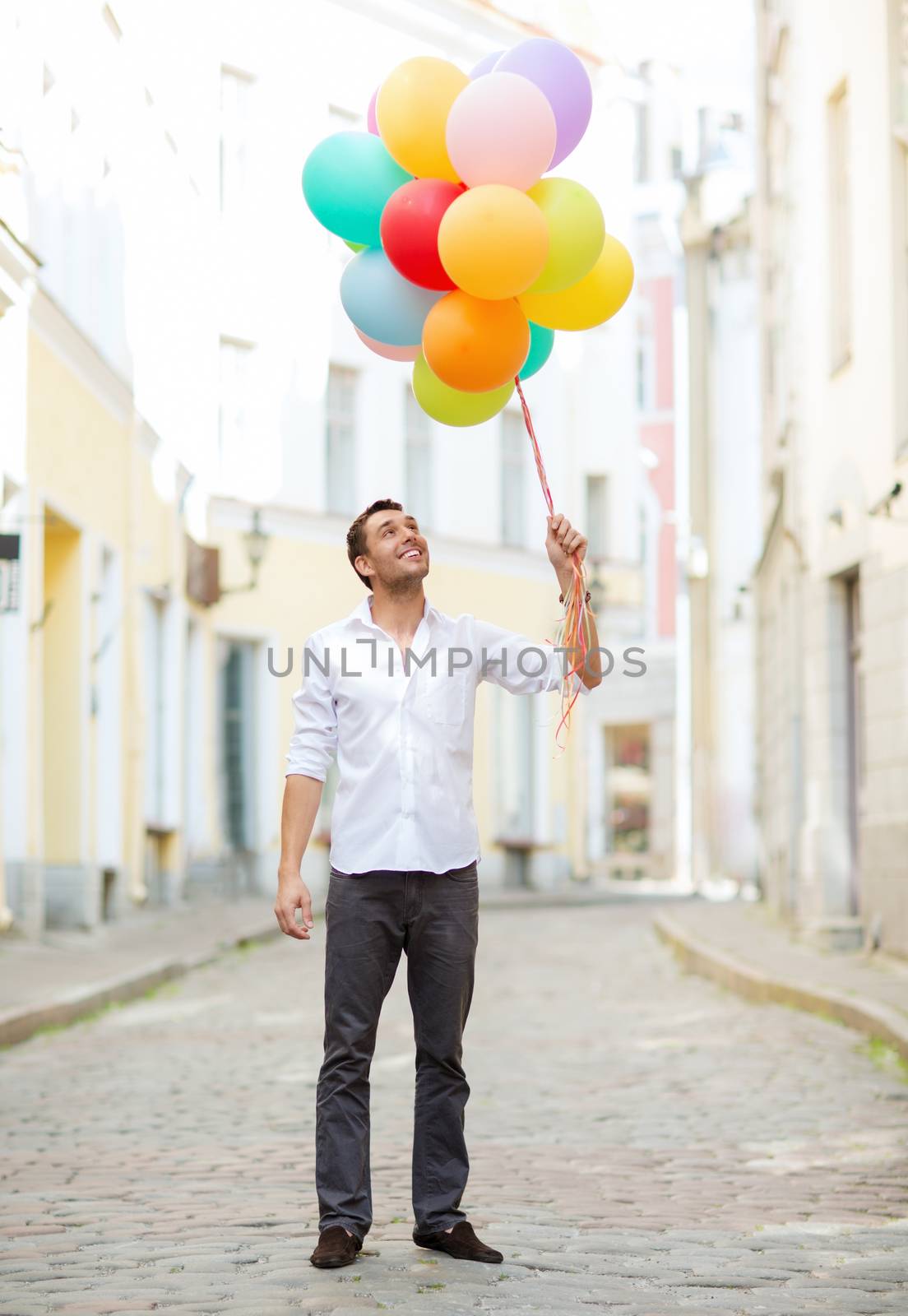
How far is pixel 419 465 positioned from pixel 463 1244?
22790 mm

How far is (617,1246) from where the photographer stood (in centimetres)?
519

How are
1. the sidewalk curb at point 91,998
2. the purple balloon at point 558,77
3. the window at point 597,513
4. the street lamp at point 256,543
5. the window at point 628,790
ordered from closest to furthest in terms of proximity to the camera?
the purple balloon at point 558,77 → the sidewalk curb at point 91,998 → the street lamp at point 256,543 → the window at point 597,513 → the window at point 628,790

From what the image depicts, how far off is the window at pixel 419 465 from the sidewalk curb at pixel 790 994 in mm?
11681

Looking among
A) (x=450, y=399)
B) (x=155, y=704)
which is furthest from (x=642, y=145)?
(x=450, y=399)

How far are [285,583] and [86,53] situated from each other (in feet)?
28.9

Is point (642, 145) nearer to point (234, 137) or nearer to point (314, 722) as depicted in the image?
point (234, 137)

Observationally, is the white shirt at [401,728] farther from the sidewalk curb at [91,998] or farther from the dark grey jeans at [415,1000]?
the sidewalk curb at [91,998]

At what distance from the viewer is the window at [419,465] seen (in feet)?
89.3

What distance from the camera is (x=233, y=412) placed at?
24047mm

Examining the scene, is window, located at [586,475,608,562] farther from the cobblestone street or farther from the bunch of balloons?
the bunch of balloons

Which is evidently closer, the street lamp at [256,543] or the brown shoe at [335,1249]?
the brown shoe at [335,1249]

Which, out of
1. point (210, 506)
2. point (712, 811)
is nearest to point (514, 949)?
point (210, 506)

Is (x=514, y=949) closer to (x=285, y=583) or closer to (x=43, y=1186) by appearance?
(x=285, y=583)

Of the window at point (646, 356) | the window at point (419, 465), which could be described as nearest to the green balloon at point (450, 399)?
the window at point (419, 465)
